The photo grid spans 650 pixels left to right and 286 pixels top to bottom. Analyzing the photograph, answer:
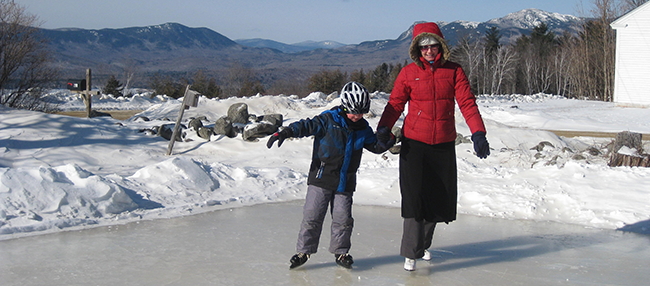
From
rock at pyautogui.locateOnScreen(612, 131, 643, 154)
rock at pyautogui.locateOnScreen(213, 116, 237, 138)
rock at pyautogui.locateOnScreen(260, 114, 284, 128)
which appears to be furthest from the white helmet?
rock at pyautogui.locateOnScreen(260, 114, 284, 128)

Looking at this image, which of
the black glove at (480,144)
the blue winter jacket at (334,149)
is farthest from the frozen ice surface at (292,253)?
the black glove at (480,144)

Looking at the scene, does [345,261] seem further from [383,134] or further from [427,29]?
[427,29]

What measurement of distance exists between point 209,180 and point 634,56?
30191mm

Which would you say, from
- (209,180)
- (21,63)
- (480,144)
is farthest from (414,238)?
(21,63)

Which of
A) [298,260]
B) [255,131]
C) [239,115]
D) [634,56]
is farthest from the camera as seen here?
[634,56]

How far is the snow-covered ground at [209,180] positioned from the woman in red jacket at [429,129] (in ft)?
8.28

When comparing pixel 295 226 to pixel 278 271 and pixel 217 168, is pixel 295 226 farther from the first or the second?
pixel 217 168

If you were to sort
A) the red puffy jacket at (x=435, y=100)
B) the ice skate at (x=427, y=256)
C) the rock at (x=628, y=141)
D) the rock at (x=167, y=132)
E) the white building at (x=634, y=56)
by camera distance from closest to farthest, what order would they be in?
1. the red puffy jacket at (x=435, y=100)
2. the ice skate at (x=427, y=256)
3. the rock at (x=628, y=141)
4. the rock at (x=167, y=132)
5. the white building at (x=634, y=56)

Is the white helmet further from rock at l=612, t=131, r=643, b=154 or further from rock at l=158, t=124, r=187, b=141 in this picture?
rock at l=158, t=124, r=187, b=141

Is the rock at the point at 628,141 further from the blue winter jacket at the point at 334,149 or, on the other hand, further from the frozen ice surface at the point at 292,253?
the blue winter jacket at the point at 334,149

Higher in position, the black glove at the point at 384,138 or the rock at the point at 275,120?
the black glove at the point at 384,138

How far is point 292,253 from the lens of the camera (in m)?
4.65

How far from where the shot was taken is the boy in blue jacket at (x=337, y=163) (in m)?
4.07

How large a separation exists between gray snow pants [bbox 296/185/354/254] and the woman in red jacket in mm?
464
